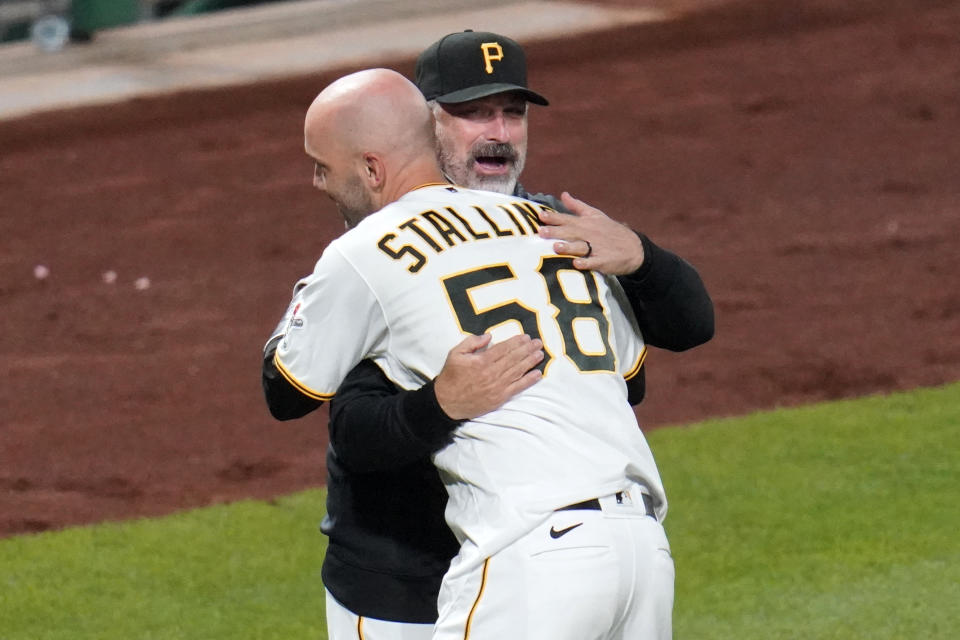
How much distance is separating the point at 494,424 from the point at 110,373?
5.10 meters

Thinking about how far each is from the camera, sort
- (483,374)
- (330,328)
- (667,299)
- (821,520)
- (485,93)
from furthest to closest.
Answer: (821,520) < (485,93) < (667,299) < (330,328) < (483,374)

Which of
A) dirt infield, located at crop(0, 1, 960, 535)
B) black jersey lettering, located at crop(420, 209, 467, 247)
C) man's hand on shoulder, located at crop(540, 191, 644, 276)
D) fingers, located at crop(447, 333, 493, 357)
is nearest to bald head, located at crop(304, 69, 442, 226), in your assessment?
black jersey lettering, located at crop(420, 209, 467, 247)

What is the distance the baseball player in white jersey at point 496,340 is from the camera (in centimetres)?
240

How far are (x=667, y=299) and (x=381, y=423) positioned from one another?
60 centimetres

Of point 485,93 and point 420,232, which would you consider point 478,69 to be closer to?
point 485,93

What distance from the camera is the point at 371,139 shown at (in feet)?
8.61

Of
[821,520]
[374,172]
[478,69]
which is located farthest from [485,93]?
[821,520]

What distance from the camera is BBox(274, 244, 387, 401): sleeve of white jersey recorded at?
2.52 meters

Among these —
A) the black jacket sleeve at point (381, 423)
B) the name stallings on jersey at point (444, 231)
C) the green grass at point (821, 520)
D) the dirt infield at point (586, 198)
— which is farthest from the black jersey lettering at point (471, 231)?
the dirt infield at point (586, 198)

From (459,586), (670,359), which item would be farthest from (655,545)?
(670,359)

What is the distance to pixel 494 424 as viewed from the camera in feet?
8.18

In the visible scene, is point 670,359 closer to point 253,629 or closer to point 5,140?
point 253,629

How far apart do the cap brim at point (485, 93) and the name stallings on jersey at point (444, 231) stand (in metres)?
0.71

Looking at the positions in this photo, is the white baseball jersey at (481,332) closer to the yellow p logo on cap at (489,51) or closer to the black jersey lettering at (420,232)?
the black jersey lettering at (420,232)
